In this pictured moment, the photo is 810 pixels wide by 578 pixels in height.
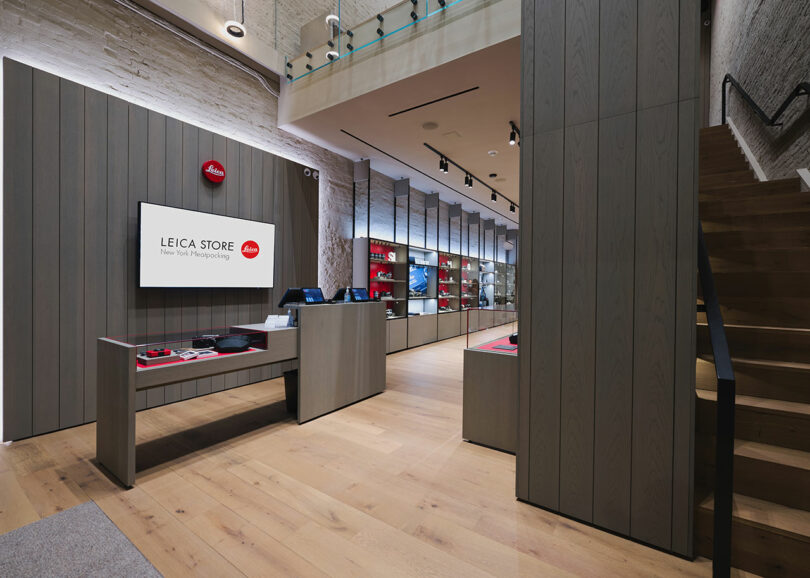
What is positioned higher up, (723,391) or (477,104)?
(477,104)

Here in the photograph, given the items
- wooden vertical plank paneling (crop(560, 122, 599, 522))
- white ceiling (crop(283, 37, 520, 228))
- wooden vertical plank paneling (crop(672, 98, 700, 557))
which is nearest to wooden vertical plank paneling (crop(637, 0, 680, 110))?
wooden vertical plank paneling (crop(672, 98, 700, 557))

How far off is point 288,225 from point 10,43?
3.10 meters

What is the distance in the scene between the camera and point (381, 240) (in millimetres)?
7125

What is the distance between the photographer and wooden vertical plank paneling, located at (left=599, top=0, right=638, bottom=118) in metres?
1.95

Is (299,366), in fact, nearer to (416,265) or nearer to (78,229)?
(78,229)

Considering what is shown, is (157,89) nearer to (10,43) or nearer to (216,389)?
(10,43)

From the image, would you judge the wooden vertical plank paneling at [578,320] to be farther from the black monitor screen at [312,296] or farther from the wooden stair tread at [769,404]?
the black monitor screen at [312,296]

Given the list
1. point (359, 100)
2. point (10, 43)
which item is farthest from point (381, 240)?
point (10, 43)

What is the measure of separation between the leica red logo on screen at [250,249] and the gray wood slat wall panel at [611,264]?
378 centimetres

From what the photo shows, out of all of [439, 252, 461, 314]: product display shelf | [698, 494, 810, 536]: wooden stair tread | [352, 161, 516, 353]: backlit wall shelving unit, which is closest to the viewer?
[698, 494, 810, 536]: wooden stair tread

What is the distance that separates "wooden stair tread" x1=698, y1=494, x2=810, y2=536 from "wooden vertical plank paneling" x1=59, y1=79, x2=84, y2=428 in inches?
194

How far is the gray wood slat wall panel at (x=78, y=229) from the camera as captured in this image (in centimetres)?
314

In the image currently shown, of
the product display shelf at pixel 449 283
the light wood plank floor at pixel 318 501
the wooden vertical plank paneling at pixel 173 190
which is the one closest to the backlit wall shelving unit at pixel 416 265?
the product display shelf at pixel 449 283

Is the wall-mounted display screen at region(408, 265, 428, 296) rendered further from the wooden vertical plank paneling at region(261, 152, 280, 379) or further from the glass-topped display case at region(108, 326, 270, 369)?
the glass-topped display case at region(108, 326, 270, 369)
